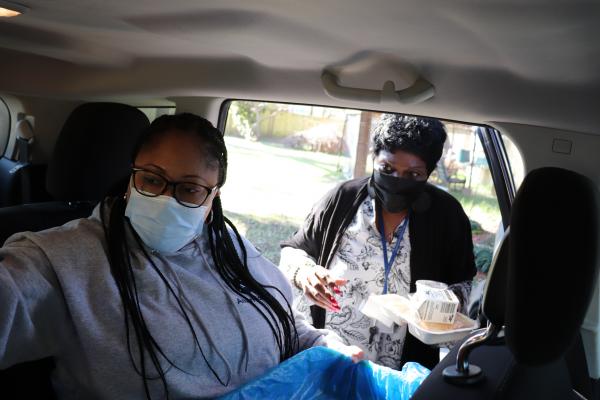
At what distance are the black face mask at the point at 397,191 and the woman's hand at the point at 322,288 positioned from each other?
442mm

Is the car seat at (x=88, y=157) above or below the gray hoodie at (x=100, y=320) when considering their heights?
above

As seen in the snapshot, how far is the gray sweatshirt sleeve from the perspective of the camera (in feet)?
4.17

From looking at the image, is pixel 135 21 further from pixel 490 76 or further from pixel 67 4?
pixel 490 76

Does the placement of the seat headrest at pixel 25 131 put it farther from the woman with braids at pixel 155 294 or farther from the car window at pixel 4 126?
the woman with braids at pixel 155 294

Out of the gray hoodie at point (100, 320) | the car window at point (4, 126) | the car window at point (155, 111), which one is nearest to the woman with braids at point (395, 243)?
the gray hoodie at point (100, 320)

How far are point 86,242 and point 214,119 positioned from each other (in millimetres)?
1214

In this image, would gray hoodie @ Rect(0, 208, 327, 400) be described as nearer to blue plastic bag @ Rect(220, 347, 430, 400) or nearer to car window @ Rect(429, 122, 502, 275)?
blue plastic bag @ Rect(220, 347, 430, 400)

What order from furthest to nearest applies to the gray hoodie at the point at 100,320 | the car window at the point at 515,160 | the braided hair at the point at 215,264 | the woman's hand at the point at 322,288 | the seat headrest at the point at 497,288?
the woman's hand at the point at 322,288, the car window at the point at 515,160, the braided hair at the point at 215,264, the gray hoodie at the point at 100,320, the seat headrest at the point at 497,288

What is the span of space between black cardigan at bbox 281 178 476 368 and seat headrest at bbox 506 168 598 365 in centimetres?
147

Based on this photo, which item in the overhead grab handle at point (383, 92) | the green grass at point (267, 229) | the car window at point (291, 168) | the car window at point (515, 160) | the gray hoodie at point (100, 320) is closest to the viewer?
the gray hoodie at point (100, 320)

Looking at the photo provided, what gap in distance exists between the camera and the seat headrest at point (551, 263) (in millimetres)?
815

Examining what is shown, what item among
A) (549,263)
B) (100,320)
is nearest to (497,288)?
(549,263)

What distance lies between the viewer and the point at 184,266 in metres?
1.74

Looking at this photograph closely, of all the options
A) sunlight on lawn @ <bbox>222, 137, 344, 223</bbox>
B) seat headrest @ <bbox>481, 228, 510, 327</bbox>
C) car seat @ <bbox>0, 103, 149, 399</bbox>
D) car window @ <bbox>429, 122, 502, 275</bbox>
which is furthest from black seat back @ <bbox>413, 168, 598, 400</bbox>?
sunlight on lawn @ <bbox>222, 137, 344, 223</bbox>
